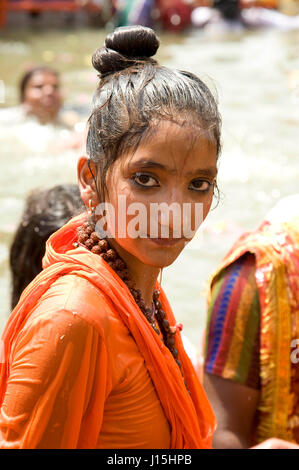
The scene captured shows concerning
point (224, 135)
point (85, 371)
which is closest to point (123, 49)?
point (85, 371)

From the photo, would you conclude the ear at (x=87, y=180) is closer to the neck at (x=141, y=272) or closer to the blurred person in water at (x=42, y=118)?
the neck at (x=141, y=272)

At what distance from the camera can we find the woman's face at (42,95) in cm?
775

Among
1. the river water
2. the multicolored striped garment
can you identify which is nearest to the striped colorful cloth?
the multicolored striped garment

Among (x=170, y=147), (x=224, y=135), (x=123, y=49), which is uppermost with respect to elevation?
(x=224, y=135)

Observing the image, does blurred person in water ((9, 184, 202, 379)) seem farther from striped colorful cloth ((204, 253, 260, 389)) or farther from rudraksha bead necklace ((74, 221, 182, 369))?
rudraksha bead necklace ((74, 221, 182, 369))

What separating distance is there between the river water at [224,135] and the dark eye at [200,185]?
33 cm

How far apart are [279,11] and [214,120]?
14.4 meters

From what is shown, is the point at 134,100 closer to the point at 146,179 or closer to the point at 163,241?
the point at 146,179

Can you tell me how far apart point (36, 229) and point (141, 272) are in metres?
1.26

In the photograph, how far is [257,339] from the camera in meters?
2.49

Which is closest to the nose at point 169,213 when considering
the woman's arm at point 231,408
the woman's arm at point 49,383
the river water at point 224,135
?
the woman's arm at point 49,383

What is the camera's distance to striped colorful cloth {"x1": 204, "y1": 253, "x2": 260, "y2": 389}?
8.16 feet

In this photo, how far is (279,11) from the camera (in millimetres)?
15289

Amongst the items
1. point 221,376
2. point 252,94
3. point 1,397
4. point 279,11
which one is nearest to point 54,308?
point 1,397
